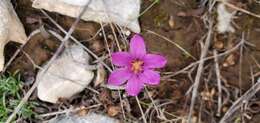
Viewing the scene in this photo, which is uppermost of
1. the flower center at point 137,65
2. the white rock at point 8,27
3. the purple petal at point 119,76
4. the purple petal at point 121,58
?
the white rock at point 8,27

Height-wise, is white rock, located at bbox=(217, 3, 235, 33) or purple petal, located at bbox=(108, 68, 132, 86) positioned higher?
white rock, located at bbox=(217, 3, 235, 33)

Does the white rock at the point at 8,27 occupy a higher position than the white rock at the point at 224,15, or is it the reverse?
the white rock at the point at 8,27

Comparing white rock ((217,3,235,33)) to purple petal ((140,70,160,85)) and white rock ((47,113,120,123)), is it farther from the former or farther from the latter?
white rock ((47,113,120,123))

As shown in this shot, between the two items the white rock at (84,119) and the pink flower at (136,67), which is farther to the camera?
the white rock at (84,119)

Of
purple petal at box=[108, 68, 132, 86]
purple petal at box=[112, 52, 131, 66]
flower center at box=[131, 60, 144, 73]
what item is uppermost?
purple petal at box=[112, 52, 131, 66]

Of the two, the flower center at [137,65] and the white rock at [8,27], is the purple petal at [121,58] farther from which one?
the white rock at [8,27]

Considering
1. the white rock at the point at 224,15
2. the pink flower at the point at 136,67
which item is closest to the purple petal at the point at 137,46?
the pink flower at the point at 136,67

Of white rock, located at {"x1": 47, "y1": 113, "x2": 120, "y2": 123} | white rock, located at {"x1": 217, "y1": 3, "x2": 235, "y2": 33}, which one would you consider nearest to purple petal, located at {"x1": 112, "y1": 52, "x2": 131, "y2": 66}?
white rock, located at {"x1": 47, "y1": 113, "x2": 120, "y2": 123}

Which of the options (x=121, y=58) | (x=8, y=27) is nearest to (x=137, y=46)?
(x=121, y=58)
